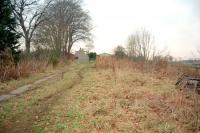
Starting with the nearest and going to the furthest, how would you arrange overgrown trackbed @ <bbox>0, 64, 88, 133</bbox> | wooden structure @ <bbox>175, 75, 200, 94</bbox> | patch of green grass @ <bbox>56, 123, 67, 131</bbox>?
patch of green grass @ <bbox>56, 123, 67, 131</bbox>, overgrown trackbed @ <bbox>0, 64, 88, 133</bbox>, wooden structure @ <bbox>175, 75, 200, 94</bbox>

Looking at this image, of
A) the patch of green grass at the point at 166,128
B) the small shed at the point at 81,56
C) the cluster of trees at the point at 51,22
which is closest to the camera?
the patch of green grass at the point at 166,128

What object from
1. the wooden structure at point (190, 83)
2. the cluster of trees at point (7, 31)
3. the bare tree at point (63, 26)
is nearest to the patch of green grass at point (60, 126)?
the wooden structure at point (190, 83)

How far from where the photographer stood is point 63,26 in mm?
41188

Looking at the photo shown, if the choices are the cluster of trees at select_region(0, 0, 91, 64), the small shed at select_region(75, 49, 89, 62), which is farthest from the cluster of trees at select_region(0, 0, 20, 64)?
the small shed at select_region(75, 49, 89, 62)

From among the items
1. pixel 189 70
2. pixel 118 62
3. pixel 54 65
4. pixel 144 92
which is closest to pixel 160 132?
pixel 144 92

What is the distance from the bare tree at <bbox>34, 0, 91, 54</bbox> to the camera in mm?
36000

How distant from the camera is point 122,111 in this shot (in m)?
7.50

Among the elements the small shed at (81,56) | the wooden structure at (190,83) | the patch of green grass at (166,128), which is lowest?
the patch of green grass at (166,128)

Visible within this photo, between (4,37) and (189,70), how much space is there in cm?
1452

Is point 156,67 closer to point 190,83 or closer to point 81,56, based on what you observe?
point 190,83

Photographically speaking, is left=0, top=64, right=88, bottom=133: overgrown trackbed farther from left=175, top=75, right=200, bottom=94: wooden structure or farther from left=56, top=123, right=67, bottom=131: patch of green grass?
left=175, top=75, right=200, bottom=94: wooden structure

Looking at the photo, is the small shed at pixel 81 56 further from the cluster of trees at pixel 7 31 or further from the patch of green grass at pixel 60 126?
the patch of green grass at pixel 60 126

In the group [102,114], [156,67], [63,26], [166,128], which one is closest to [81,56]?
[63,26]

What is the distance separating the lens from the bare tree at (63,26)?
3600 centimetres
